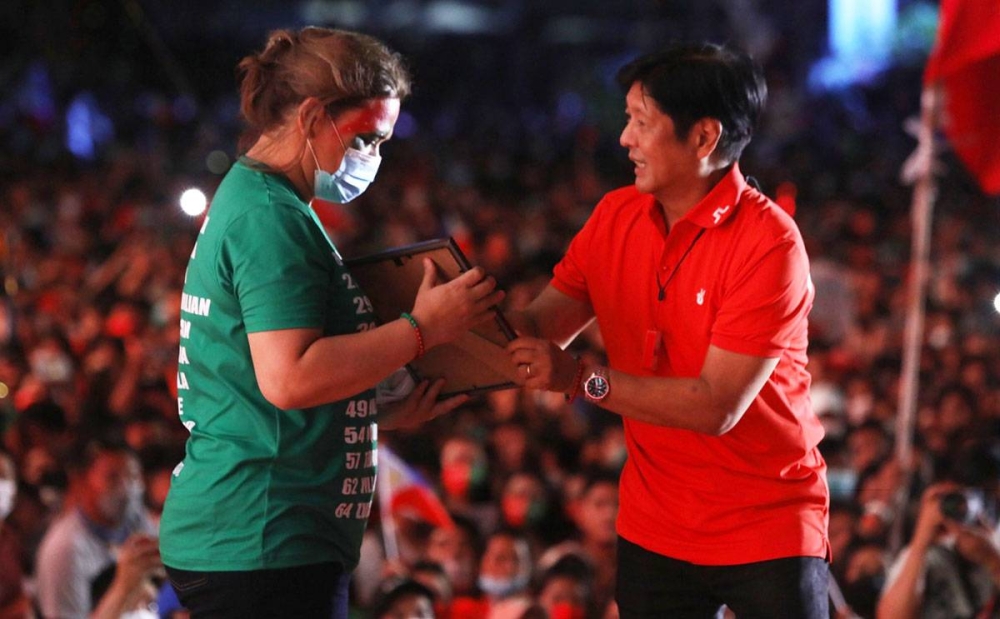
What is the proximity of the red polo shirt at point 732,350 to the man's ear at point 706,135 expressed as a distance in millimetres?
81

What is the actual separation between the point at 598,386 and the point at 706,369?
0.23m

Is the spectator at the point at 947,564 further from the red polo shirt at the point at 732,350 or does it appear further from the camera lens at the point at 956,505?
the red polo shirt at the point at 732,350

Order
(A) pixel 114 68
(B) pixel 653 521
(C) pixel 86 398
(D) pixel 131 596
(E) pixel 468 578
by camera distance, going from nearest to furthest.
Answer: (B) pixel 653 521 → (D) pixel 131 596 → (E) pixel 468 578 → (C) pixel 86 398 → (A) pixel 114 68

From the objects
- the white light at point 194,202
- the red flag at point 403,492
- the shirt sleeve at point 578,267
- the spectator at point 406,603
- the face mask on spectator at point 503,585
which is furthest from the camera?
the red flag at point 403,492

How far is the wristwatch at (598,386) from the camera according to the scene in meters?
2.83

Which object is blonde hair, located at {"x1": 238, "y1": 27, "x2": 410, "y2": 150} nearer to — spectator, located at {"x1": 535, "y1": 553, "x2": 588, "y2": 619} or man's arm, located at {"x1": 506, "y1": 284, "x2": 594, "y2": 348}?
man's arm, located at {"x1": 506, "y1": 284, "x2": 594, "y2": 348}

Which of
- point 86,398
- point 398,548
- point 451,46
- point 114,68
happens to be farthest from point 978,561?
point 451,46

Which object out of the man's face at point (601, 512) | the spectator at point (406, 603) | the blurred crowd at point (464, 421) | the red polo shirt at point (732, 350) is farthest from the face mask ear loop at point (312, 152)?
the man's face at point (601, 512)

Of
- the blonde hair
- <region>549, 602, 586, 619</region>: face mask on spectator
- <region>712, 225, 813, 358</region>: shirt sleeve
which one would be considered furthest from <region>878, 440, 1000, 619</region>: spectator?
the blonde hair

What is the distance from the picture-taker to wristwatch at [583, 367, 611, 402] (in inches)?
111

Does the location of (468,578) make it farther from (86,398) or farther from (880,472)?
(86,398)

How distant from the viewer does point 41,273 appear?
11.5m

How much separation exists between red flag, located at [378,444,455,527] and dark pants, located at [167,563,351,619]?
353 cm

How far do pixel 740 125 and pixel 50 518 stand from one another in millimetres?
4203
